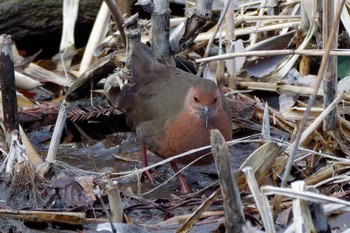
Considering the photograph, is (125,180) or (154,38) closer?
(125,180)

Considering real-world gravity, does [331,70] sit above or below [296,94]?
above

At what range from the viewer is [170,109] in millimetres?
5758

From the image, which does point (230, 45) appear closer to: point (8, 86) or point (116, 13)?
point (116, 13)

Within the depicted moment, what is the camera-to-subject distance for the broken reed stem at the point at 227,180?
3.54m

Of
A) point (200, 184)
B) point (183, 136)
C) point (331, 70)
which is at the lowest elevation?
point (200, 184)

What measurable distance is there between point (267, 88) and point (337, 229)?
208cm

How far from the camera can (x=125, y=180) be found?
18.2ft

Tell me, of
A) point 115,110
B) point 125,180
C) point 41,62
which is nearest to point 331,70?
point 125,180

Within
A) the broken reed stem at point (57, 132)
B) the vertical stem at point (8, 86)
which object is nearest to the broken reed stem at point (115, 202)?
the broken reed stem at point (57, 132)

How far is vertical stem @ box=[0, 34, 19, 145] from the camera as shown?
210 inches

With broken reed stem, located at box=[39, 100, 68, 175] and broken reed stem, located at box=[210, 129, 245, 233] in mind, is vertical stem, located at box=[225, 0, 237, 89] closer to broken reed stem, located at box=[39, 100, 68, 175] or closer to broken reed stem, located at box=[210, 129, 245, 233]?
broken reed stem, located at box=[39, 100, 68, 175]

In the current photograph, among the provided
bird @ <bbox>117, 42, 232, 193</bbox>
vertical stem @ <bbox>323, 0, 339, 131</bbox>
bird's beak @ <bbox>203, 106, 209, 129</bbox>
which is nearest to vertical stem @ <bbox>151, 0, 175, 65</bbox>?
bird @ <bbox>117, 42, 232, 193</bbox>

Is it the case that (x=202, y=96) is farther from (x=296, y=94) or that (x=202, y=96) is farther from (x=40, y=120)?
(x=40, y=120)

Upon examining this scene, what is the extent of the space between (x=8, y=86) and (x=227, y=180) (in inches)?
93.3
